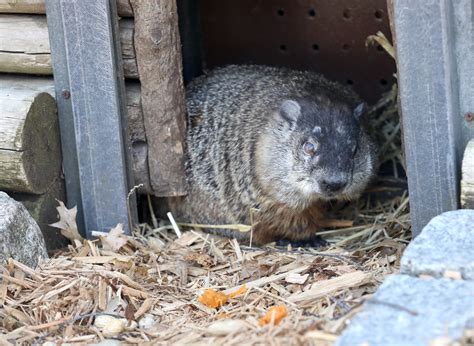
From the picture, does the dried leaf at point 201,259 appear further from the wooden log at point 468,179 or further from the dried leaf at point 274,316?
the wooden log at point 468,179

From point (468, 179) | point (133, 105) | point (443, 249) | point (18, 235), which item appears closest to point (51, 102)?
point (133, 105)

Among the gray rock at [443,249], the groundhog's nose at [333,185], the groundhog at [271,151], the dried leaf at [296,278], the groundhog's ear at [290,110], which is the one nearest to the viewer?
the gray rock at [443,249]

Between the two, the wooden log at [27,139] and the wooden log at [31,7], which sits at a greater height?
the wooden log at [31,7]

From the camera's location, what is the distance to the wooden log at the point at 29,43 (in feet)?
17.6

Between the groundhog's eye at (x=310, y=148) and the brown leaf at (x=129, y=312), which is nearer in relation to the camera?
the brown leaf at (x=129, y=312)

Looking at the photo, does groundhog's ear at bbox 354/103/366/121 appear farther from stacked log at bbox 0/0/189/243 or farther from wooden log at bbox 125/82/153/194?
wooden log at bbox 125/82/153/194

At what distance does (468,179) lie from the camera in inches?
180

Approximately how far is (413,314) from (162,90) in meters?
2.57

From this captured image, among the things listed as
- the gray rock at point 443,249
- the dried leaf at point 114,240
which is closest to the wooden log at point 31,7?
the dried leaf at point 114,240

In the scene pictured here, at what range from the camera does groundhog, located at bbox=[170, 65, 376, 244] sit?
5316 mm

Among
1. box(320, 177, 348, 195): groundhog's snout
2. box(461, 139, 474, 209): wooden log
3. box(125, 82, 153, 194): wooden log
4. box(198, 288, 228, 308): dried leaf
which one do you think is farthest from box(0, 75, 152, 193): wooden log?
box(461, 139, 474, 209): wooden log

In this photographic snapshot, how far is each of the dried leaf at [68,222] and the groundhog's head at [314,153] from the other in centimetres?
123

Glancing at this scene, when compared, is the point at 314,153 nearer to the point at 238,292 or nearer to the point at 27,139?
the point at 238,292

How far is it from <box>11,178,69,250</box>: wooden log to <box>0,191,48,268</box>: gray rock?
0.23m
